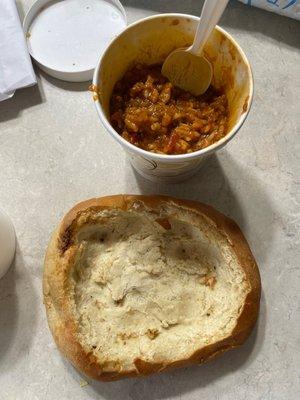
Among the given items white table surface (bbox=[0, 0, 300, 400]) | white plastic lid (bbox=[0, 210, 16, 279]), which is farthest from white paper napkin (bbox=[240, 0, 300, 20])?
white plastic lid (bbox=[0, 210, 16, 279])

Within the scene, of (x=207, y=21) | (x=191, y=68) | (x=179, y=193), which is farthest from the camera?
(x=179, y=193)

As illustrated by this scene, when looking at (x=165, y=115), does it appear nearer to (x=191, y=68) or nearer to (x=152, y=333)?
(x=191, y=68)

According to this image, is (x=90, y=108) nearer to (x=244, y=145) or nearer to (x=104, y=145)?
(x=104, y=145)

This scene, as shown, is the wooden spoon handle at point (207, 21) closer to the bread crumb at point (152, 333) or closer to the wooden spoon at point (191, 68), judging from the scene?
the wooden spoon at point (191, 68)

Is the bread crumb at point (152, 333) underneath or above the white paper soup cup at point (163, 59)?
underneath

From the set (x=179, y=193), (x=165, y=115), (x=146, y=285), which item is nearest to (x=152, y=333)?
(x=146, y=285)

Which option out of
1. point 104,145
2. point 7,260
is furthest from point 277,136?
point 7,260

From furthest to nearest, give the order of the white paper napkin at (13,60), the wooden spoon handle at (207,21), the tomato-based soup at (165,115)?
the white paper napkin at (13,60) → the tomato-based soup at (165,115) → the wooden spoon handle at (207,21)

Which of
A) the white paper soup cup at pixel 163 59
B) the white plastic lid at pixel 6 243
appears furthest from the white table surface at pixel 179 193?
the white paper soup cup at pixel 163 59
